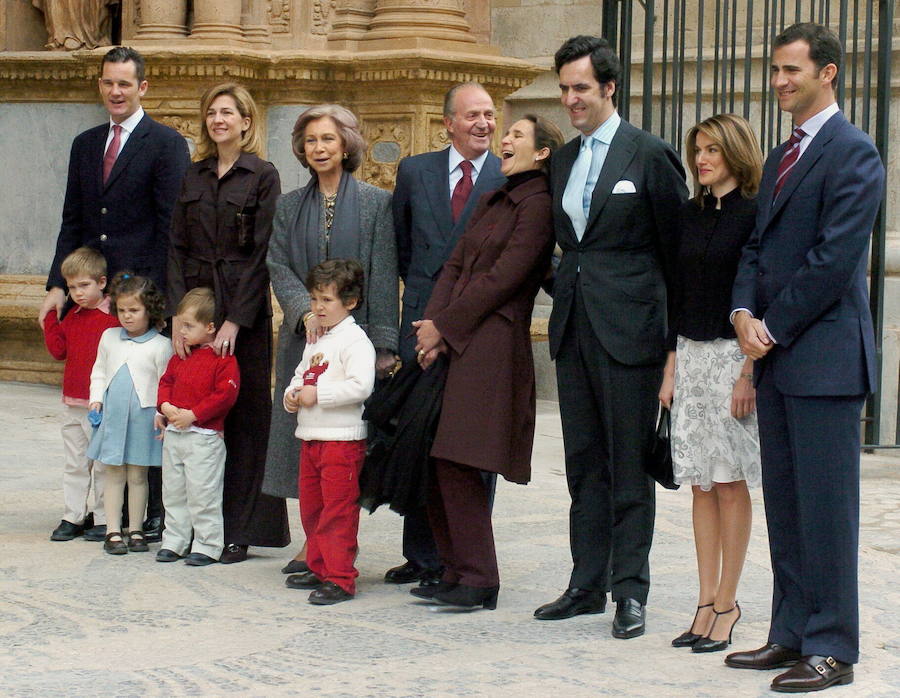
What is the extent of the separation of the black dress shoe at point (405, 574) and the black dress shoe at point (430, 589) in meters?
0.20

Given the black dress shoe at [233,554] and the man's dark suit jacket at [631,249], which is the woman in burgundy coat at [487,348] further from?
the black dress shoe at [233,554]

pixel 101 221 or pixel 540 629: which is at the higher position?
pixel 101 221

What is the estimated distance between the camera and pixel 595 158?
525 cm

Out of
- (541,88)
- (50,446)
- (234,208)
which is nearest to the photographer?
(234,208)

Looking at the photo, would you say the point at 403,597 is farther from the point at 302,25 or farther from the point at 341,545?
the point at 302,25

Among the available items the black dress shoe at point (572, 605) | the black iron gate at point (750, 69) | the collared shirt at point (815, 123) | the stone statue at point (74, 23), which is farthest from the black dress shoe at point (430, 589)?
the stone statue at point (74, 23)

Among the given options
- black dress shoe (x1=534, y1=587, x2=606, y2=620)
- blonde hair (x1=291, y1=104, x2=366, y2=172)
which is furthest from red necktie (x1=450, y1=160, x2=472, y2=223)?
black dress shoe (x1=534, y1=587, x2=606, y2=620)

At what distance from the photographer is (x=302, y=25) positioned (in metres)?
10.1

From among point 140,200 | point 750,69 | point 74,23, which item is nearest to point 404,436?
point 140,200

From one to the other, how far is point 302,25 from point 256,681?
6.33 metres

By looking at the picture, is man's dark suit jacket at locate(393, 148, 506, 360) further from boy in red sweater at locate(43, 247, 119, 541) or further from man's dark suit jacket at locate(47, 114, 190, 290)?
boy in red sweater at locate(43, 247, 119, 541)

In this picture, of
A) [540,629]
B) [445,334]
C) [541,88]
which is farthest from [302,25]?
[540,629]

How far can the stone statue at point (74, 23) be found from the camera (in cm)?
1112

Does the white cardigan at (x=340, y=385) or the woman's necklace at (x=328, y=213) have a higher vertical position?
the woman's necklace at (x=328, y=213)
